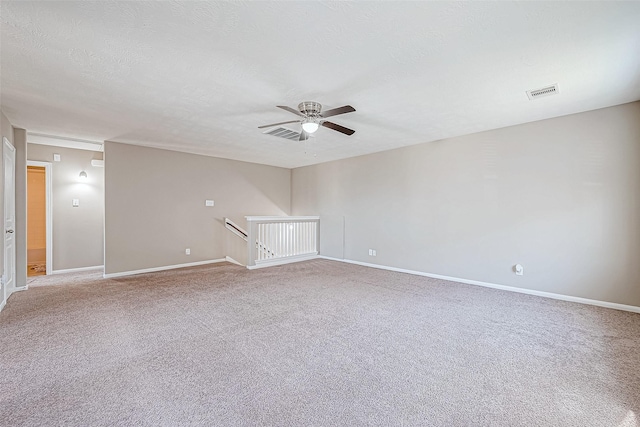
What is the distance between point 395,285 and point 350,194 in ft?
8.71

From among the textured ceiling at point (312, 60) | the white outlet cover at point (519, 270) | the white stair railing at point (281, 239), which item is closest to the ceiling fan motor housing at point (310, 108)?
the textured ceiling at point (312, 60)

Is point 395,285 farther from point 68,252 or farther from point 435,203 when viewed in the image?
point 68,252

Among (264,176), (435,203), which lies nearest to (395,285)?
(435,203)

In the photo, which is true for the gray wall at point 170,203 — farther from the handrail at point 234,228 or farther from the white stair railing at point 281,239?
the white stair railing at point 281,239

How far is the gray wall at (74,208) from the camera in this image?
17.7 feet

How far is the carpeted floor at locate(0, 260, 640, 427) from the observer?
1.68 meters

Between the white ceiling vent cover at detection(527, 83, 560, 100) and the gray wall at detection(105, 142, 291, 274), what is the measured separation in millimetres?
5824

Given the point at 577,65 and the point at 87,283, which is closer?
the point at 577,65

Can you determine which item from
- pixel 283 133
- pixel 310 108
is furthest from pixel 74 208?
pixel 310 108

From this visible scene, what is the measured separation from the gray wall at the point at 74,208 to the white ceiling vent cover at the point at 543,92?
25.0ft

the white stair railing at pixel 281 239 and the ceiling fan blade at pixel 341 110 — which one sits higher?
the ceiling fan blade at pixel 341 110

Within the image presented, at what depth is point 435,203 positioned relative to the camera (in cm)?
508

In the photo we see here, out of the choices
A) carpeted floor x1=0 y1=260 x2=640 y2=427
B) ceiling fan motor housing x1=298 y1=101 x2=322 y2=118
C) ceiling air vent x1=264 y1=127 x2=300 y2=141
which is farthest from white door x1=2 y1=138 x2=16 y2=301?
ceiling fan motor housing x1=298 y1=101 x2=322 y2=118

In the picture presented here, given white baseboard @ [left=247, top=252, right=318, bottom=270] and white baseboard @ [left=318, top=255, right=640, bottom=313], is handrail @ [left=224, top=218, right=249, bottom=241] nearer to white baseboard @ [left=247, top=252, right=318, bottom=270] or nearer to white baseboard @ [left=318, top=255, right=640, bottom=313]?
white baseboard @ [left=247, top=252, right=318, bottom=270]
